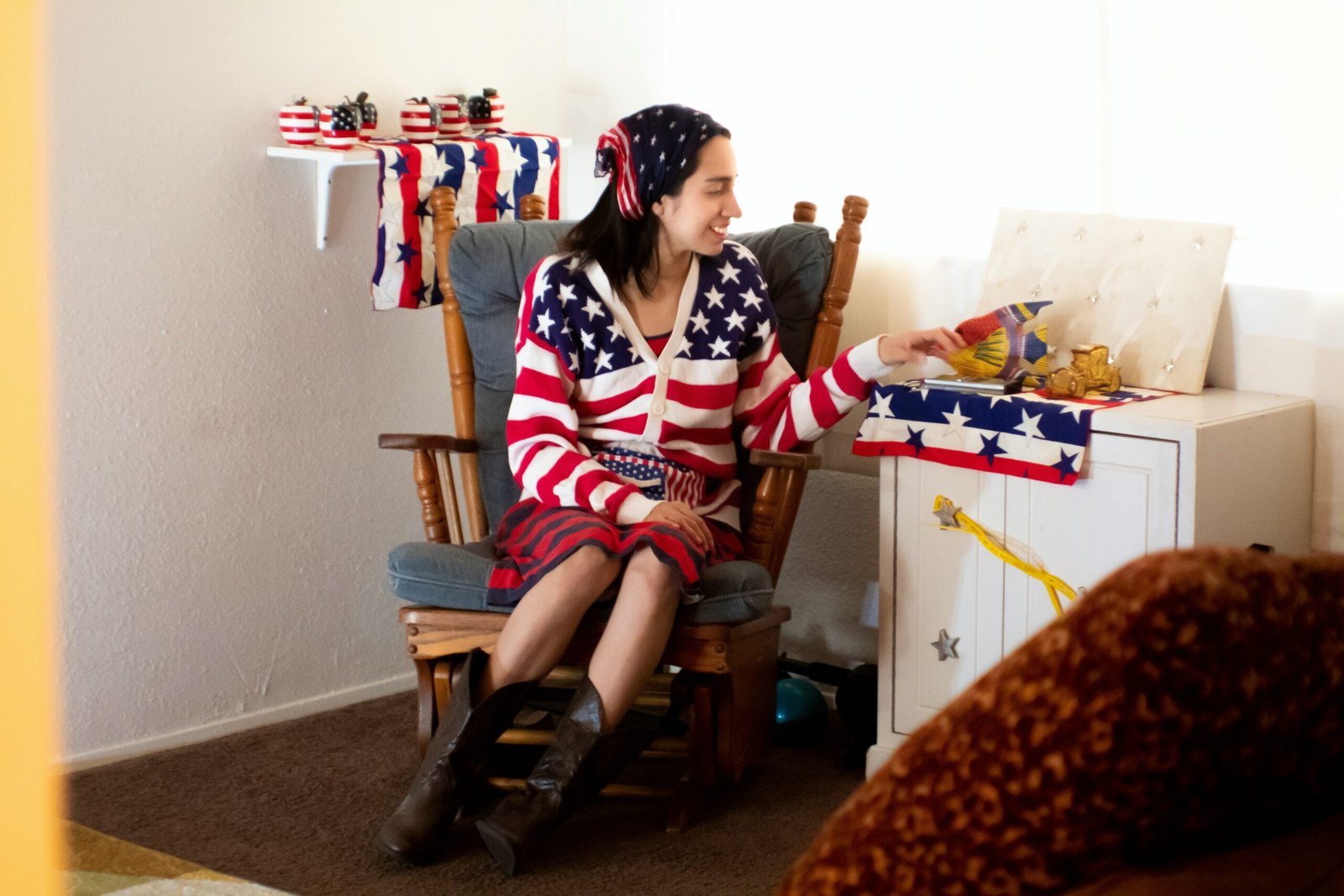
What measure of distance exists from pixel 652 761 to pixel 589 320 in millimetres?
823

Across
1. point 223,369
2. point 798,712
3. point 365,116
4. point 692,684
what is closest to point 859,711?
point 798,712

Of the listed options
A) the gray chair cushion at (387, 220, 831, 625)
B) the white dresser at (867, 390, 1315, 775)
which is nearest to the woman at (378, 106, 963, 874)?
the gray chair cushion at (387, 220, 831, 625)

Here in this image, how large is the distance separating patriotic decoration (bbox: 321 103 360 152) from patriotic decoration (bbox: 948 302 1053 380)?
123 cm

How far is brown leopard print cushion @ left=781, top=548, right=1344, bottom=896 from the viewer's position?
0.55m

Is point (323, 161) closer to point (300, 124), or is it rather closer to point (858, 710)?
point (300, 124)

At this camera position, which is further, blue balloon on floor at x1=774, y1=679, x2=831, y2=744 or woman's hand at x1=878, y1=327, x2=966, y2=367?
blue balloon on floor at x1=774, y1=679, x2=831, y2=744

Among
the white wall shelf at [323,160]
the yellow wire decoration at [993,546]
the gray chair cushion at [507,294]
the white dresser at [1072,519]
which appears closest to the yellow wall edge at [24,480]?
the white dresser at [1072,519]

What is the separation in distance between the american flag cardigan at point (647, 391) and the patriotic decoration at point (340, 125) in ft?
1.75

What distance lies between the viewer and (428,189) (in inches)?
108

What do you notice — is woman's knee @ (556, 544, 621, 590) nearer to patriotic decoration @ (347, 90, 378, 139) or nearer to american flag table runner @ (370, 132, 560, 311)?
american flag table runner @ (370, 132, 560, 311)

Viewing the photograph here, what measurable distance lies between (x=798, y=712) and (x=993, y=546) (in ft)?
1.92

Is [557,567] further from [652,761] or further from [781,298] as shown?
[781,298]

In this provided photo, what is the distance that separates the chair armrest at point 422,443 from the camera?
2.44 meters

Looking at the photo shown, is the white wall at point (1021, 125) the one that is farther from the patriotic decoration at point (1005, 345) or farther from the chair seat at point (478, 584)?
the chair seat at point (478, 584)
